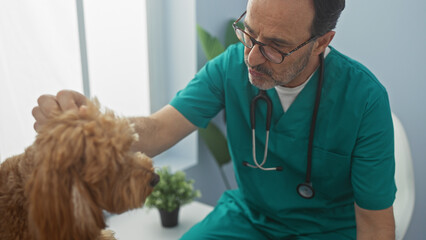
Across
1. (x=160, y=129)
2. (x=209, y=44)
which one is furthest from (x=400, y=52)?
(x=160, y=129)

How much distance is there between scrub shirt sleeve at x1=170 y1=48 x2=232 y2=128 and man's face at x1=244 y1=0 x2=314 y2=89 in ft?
0.62

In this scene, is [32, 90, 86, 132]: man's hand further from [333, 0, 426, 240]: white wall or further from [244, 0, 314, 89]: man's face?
[333, 0, 426, 240]: white wall

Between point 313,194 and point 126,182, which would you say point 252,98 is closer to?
point 313,194

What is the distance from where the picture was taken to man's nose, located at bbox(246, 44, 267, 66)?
3.72 feet

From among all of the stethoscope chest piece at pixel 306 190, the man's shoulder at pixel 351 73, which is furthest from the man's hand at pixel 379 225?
the man's shoulder at pixel 351 73

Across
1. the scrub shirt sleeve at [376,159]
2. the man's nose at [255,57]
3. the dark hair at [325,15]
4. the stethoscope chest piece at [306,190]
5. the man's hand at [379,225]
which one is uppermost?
the dark hair at [325,15]

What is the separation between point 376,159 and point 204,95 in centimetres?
62

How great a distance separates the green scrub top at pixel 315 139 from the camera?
116 cm

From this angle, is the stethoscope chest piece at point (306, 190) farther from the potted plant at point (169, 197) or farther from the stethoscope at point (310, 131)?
the potted plant at point (169, 197)

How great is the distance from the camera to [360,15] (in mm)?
1950

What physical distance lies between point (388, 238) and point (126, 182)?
87cm

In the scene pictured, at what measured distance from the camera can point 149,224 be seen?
5.47ft

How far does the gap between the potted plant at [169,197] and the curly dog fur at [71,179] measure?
803mm

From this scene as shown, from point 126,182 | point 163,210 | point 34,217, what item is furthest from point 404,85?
point 34,217
